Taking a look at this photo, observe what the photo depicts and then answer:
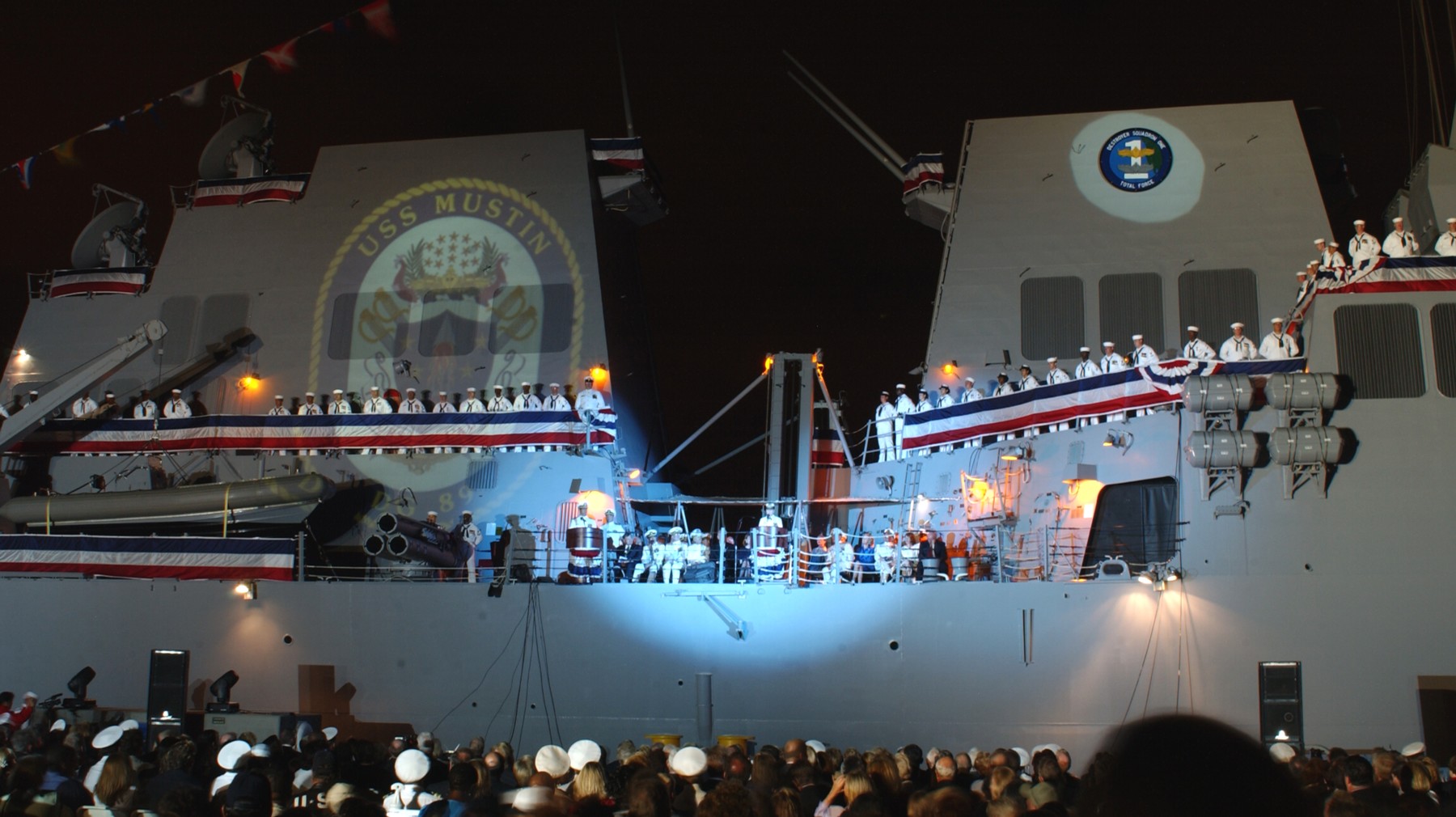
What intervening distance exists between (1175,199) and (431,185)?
39.2ft

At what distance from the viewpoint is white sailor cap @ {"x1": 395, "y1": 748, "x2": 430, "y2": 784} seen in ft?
23.9

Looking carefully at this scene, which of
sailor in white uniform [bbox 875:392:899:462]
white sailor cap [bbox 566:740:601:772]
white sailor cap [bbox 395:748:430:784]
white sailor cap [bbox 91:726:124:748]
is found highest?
sailor in white uniform [bbox 875:392:899:462]

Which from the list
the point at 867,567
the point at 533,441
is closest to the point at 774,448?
the point at 867,567

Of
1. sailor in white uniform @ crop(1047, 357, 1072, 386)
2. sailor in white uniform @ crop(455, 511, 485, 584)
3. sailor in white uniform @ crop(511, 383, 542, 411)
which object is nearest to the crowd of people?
sailor in white uniform @ crop(1047, 357, 1072, 386)

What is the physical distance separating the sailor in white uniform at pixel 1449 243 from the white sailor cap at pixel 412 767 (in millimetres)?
12888

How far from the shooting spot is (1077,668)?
13.2 metres

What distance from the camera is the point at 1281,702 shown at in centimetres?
1269

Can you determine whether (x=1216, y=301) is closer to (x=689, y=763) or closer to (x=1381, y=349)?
Result: (x=1381, y=349)

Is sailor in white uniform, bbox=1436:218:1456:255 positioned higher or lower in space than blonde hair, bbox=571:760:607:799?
higher

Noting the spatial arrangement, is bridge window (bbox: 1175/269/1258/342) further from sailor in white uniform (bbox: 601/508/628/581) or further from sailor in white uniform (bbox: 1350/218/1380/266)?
sailor in white uniform (bbox: 601/508/628/581)

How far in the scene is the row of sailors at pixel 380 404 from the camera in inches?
701

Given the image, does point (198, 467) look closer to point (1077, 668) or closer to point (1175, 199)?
point (1077, 668)

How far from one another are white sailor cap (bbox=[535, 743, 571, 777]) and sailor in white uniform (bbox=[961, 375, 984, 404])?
10338 mm

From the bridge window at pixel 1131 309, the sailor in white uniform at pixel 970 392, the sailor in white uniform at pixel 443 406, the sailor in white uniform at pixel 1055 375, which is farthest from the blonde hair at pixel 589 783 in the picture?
the bridge window at pixel 1131 309
